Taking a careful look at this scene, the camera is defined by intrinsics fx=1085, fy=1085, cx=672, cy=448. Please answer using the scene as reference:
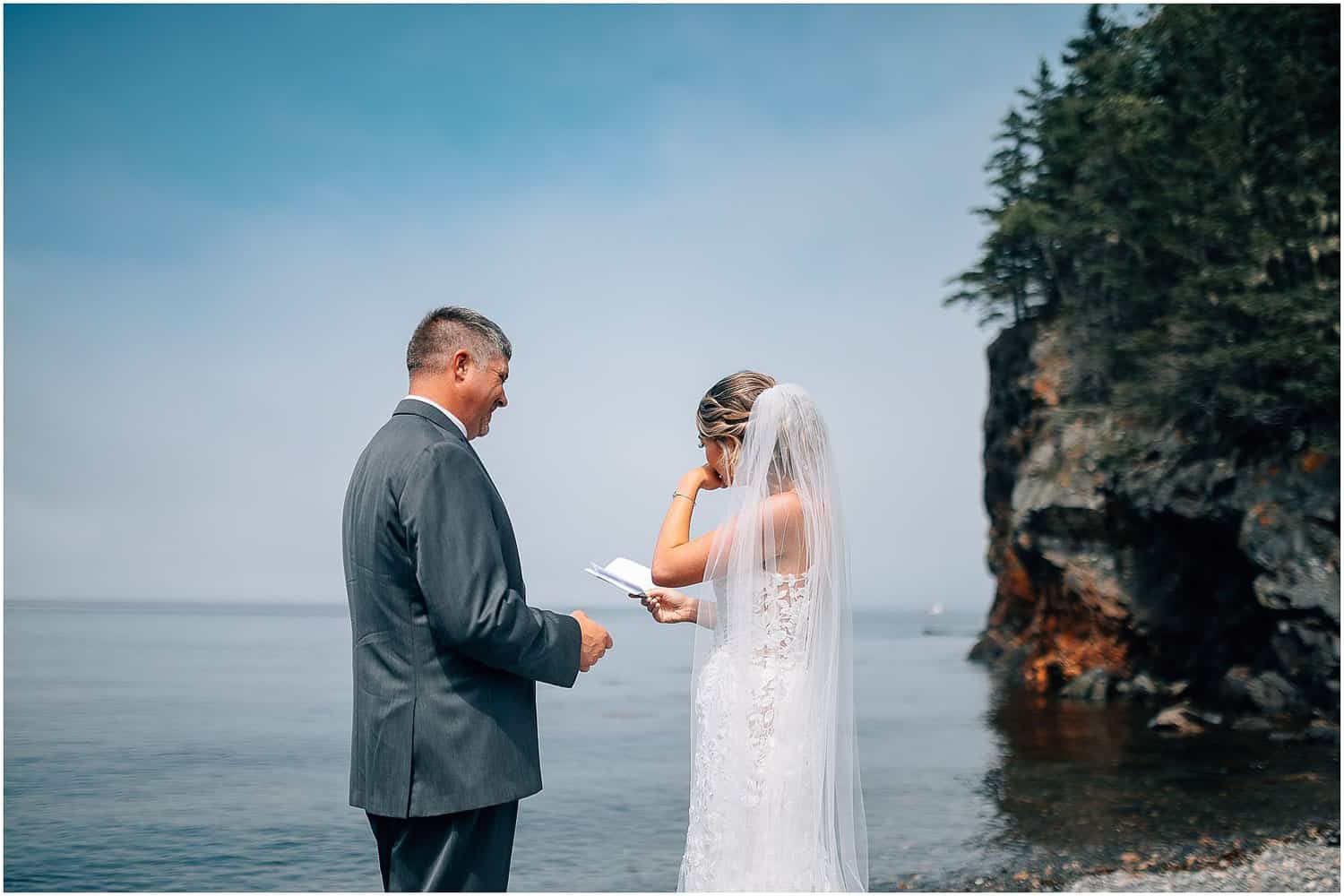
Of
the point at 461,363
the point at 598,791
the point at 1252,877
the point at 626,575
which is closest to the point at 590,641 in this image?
the point at 626,575

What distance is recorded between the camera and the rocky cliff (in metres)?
19.6

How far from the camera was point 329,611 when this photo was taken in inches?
5704

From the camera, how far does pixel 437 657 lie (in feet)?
11.4

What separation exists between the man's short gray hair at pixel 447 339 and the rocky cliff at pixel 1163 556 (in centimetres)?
1951

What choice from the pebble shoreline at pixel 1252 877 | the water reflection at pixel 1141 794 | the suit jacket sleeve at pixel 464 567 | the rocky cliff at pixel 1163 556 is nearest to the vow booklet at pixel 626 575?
the suit jacket sleeve at pixel 464 567

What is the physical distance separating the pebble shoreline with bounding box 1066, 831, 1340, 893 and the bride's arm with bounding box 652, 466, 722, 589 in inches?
289

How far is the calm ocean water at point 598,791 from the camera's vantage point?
12.7 metres

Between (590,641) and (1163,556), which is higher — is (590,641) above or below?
above

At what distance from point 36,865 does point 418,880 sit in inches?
525

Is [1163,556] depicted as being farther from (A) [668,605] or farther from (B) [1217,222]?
(A) [668,605]

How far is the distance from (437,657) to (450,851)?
63 centimetres

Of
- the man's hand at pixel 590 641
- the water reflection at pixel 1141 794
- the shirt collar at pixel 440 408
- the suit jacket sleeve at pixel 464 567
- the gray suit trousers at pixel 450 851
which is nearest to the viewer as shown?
the suit jacket sleeve at pixel 464 567

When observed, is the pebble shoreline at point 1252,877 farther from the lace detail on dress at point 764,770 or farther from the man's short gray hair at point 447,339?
the man's short gray hair at point 447,339

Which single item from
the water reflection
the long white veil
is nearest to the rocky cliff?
the water reflection
